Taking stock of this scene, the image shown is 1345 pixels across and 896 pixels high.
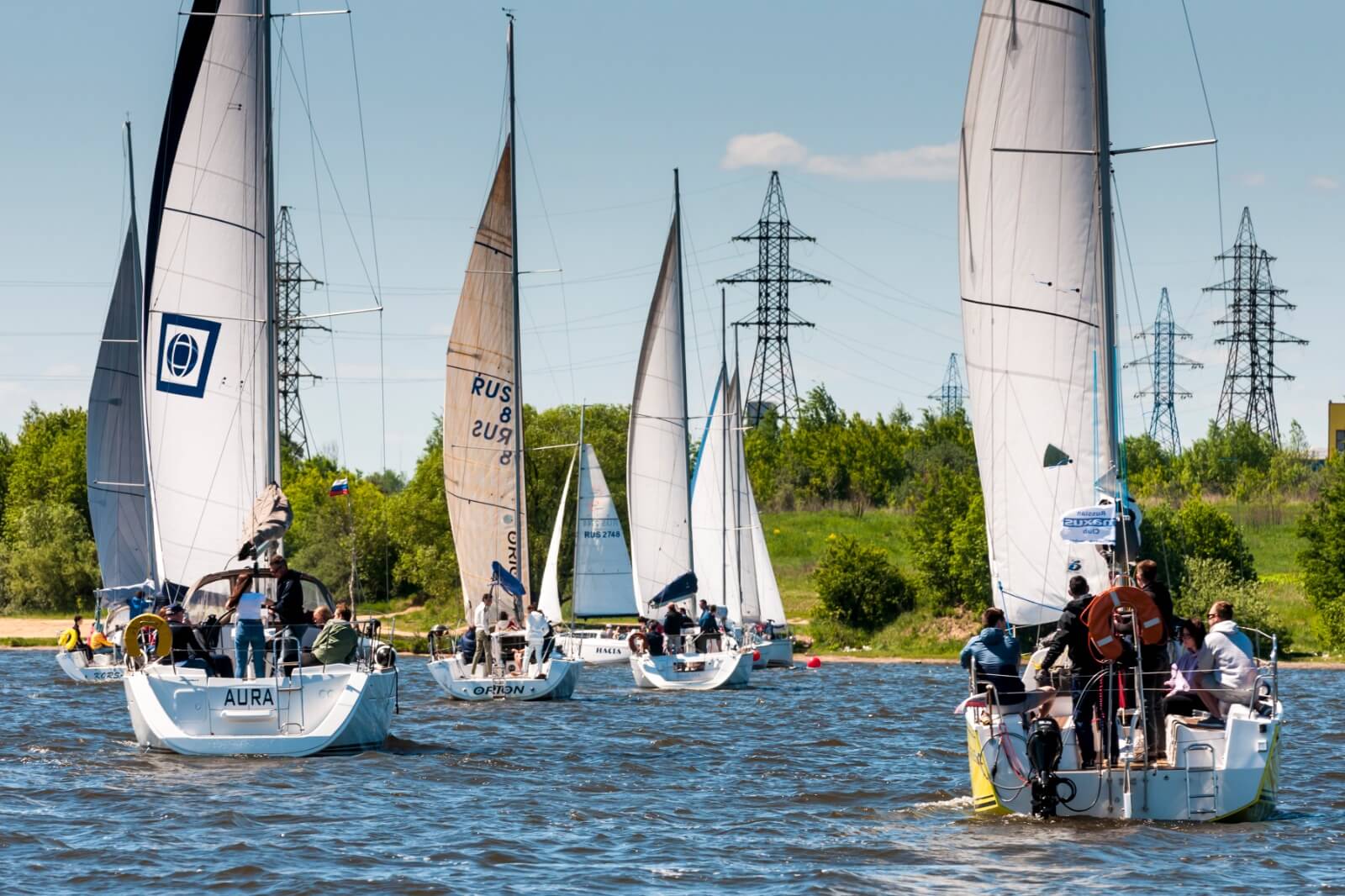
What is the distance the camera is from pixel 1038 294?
21.9 metres

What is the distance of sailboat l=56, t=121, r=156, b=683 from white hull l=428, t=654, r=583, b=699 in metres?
16.1

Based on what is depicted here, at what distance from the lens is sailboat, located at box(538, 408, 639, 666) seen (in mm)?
60344

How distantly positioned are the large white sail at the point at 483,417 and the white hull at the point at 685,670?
7.44 metres

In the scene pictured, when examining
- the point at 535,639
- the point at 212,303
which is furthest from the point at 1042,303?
the point at 535,639

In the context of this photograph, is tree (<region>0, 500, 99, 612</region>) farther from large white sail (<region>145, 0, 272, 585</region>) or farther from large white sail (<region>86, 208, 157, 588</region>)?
large white sail (<region>145, 0, 272, 585</region>)

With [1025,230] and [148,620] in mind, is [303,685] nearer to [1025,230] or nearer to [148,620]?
[148,620]

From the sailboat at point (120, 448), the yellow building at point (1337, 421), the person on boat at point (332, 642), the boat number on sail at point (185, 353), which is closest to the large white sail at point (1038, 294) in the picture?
the person on boat at point (332, 642)

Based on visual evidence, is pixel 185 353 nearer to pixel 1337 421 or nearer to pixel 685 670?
pixel 685 670

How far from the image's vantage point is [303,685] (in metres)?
24.6

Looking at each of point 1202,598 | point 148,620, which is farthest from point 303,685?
point 1202,598

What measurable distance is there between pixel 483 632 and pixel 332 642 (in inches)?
538

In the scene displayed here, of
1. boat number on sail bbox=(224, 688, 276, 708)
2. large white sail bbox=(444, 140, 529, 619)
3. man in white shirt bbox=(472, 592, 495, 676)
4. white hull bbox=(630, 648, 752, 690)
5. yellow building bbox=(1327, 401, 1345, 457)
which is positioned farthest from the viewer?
yellow building bbox=(1327, 401, 1345, 457)

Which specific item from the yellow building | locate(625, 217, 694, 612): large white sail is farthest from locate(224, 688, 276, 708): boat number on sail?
the yellow building

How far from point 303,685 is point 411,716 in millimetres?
10050
